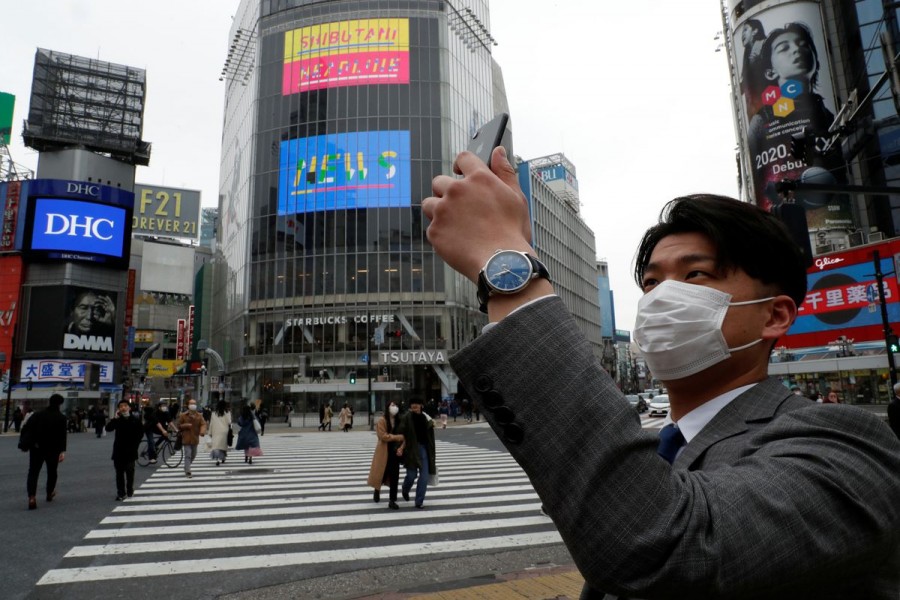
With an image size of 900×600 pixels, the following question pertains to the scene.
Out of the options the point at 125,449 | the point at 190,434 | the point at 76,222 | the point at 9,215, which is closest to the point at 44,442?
the point at 125,449

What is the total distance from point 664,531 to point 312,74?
2333 inches

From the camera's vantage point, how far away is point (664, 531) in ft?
2.60

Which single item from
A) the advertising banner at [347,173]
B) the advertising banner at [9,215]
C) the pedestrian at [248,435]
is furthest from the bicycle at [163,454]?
the advertising banner at [9,215]

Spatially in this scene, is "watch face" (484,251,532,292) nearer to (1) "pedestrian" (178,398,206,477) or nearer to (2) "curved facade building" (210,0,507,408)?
(1) "pedestrian" (178,398,206,477)

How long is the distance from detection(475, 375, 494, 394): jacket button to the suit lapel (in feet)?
1.89

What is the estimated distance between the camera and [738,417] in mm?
1264

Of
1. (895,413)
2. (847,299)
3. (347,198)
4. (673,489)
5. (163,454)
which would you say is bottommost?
(163,454)

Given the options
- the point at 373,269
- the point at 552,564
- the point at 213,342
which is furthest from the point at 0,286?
the point at 552,564

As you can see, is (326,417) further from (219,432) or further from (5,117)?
(5,117)

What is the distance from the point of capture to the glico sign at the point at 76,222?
162 feet

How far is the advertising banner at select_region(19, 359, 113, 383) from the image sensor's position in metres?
46.8

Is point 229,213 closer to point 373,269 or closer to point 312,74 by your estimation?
point 312,74

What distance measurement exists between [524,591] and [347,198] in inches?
1900

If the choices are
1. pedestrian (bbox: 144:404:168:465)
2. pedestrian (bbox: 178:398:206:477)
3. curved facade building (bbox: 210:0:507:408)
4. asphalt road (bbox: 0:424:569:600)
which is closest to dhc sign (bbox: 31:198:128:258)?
curved facade building (bbox: 210:0:507:408)
